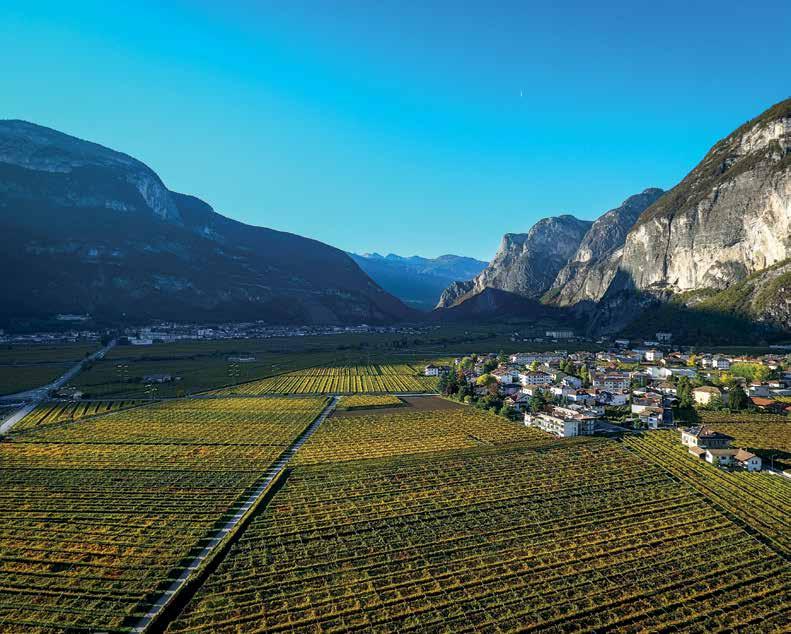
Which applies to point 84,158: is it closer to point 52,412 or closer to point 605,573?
point 52,412

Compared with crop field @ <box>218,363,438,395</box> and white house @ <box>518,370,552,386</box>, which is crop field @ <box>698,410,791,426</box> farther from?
crop field @ <box>218,363,438,395</box>

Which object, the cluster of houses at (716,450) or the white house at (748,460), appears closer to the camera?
the white house at (748,460)

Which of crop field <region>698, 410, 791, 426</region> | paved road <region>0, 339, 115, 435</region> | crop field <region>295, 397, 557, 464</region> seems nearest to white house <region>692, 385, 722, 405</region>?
crop field <region>698, 410, 791, 426</region>

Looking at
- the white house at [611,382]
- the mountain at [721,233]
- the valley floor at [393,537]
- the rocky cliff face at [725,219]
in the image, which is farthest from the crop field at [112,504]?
the rocky cliff face at [725,219]

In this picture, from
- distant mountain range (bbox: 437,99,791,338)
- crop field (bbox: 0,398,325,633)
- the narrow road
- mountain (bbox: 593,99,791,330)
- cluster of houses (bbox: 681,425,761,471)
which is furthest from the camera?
mountain (bbox: 593,99,791,330)

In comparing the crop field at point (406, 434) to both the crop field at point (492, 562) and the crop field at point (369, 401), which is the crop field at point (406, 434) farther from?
the crop field at point (492, 562)

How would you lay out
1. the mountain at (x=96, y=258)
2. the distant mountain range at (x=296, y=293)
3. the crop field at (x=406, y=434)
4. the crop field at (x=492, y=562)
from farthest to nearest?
1. the mountain at (x=96, y=258)
2. the distant mountain range at (x=296, y=293)
3. the crop field at (x=406, y=434)
4. the crop field at (x=492, y=562)

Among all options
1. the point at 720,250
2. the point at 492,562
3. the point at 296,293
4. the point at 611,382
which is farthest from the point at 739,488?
the point at 296,293
